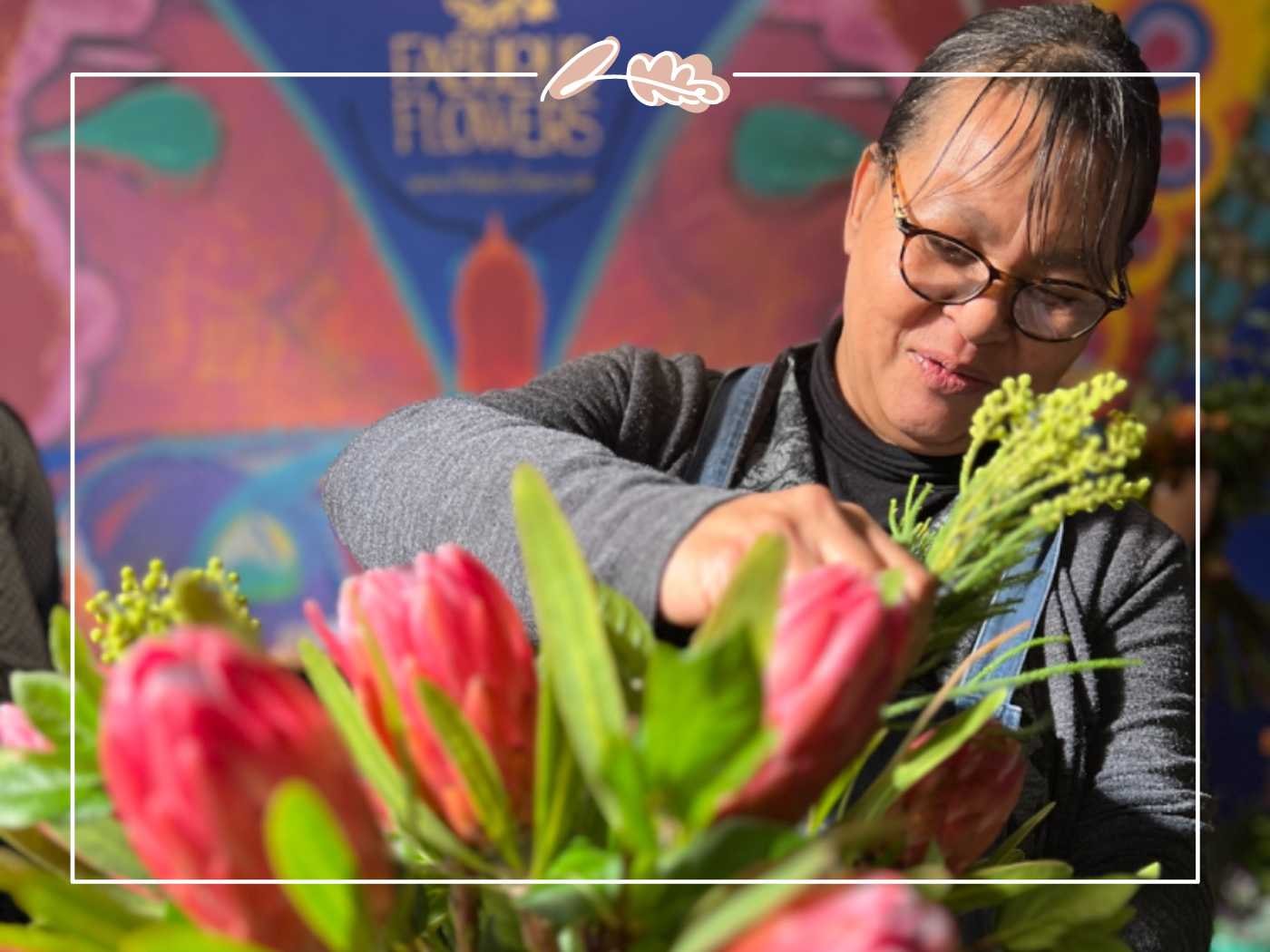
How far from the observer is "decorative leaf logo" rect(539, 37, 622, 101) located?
0.38 meters

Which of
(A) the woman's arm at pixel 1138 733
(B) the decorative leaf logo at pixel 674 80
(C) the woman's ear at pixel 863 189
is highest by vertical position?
(B) the decorative leaf logo at pixel 674 80

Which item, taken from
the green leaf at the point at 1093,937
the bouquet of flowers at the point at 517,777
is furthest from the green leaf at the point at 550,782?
the green leaf at the point at 1093,937

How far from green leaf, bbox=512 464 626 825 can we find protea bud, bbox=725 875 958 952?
3 cm

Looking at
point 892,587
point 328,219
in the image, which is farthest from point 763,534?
point 328,219

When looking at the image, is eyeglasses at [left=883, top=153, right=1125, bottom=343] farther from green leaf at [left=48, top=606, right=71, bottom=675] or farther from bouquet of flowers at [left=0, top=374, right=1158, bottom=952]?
green leaf at [left=48, top=606, right=71, bottom=675]

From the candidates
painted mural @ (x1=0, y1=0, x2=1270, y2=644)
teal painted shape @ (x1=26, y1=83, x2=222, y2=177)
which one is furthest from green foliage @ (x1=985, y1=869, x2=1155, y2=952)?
teal painted shape @ (x1=26, y1=83, x2=222, y2=177)

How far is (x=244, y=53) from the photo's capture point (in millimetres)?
416

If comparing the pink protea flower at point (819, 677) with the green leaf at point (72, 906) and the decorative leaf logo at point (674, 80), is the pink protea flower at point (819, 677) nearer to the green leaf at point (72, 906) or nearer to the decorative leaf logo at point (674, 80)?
the green leaf at point (72, 906)

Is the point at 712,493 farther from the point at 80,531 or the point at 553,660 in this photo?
the point at 80,531

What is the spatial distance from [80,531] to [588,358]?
0.65ft

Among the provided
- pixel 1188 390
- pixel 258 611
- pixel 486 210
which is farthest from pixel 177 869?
pixel 1188 390

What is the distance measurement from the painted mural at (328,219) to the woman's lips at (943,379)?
0.08 meters

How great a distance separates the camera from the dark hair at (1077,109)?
352mm

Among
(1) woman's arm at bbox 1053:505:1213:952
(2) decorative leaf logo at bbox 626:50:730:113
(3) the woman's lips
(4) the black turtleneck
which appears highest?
(2) decorative leaf logo at bbox 626:50:730:113
